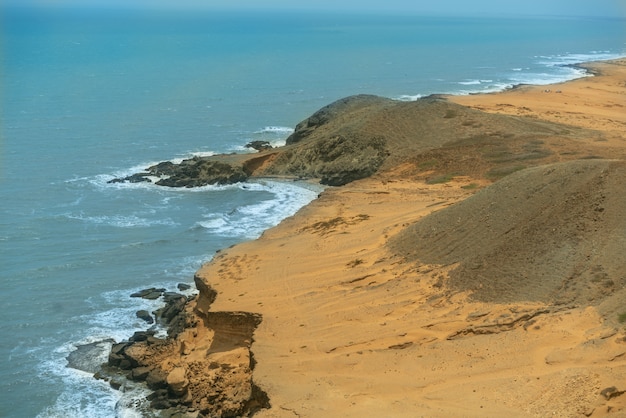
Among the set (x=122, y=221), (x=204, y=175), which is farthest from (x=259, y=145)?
(x=122, y=221)

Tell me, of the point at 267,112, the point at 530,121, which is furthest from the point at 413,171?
the point at 267,112

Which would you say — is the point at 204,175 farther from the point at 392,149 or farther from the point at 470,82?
the point at 470,82

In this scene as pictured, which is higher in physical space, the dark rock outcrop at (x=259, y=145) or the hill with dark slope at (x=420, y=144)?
the hill with dark slope at (x=420, y=144)

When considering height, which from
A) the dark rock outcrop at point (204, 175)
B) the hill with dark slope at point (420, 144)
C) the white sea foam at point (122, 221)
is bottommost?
the white sea foam at point (122, 221)

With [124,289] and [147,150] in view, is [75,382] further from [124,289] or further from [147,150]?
[147,150]

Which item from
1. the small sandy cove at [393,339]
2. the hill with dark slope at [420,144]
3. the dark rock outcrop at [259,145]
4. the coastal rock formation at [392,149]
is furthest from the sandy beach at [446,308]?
the dark rock outcrop at [259,145]

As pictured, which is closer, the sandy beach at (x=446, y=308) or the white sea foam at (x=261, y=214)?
the sandy beach at (x=446, y=308)

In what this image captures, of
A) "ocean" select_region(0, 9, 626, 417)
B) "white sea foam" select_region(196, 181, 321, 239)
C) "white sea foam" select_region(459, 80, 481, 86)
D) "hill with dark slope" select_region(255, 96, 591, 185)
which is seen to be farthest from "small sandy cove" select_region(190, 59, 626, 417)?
"white sea foam" select_region(459, 80, 481, 86)

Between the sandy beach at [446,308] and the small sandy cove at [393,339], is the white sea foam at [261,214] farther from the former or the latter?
the small sandy cove at [393,339]

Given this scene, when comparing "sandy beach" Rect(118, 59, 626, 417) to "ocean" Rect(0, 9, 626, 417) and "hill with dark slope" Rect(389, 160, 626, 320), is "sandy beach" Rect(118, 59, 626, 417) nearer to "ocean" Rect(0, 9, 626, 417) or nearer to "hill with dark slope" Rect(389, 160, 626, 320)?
"hill with dark slope" Rect(389, 160, 626, 320)
